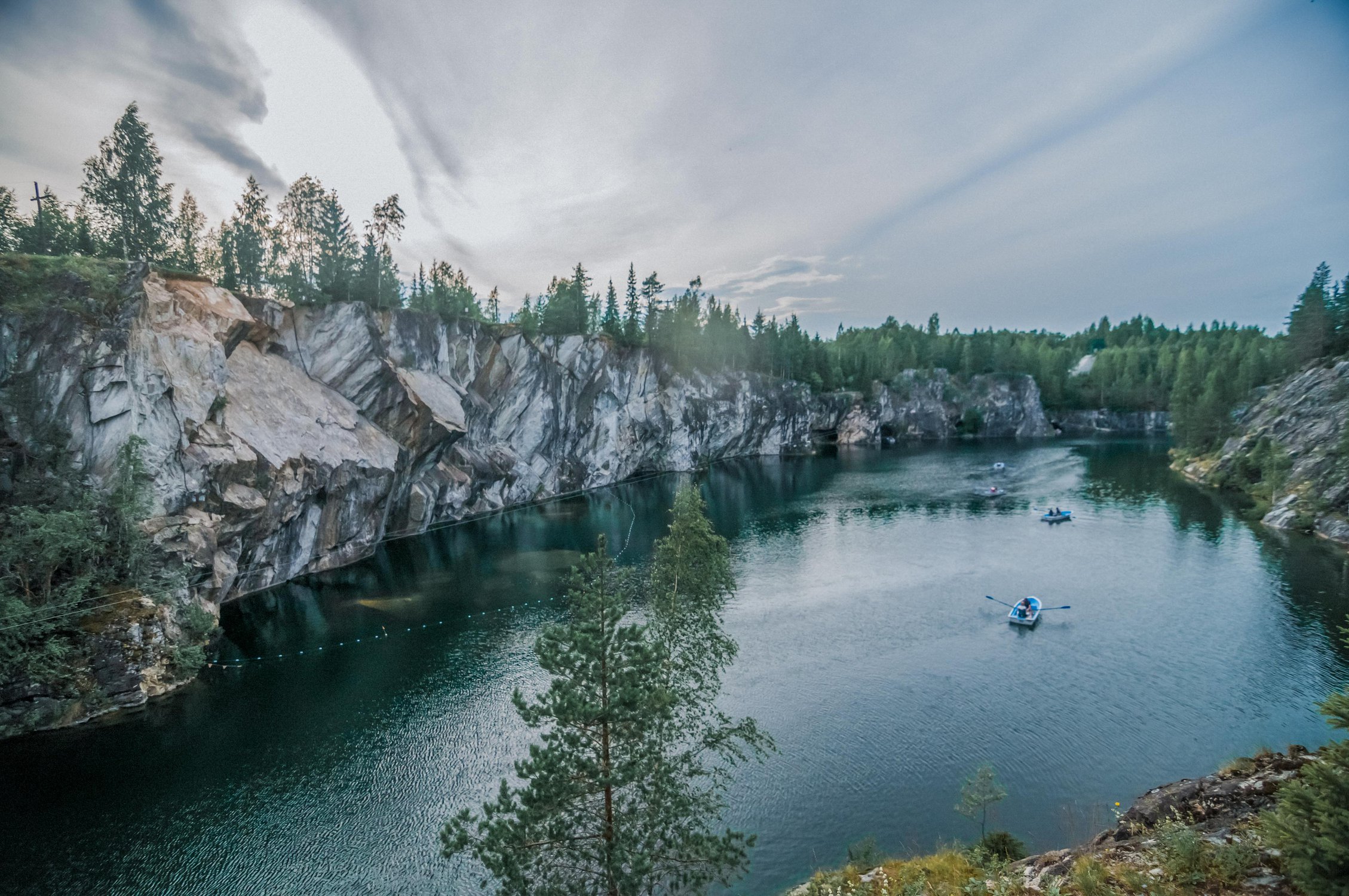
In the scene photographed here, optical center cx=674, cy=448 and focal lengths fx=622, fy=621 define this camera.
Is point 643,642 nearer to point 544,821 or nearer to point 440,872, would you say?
point 544,821

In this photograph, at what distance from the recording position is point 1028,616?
3469cm

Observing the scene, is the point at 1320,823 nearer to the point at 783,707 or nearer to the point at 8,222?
the point at 783,707

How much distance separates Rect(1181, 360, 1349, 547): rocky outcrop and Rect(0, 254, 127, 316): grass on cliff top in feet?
264

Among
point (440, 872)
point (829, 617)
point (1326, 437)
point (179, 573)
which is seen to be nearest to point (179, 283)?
point (179, 573)

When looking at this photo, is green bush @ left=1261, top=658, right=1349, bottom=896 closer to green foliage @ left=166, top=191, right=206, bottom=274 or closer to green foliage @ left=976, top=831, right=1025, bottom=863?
green foliage @ left=976, top=831, right=1025, bottom=863

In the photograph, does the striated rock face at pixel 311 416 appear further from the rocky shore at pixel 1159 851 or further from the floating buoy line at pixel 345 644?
the rocky shore at pixel 1159 851

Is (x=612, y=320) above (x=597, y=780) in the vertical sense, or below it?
above

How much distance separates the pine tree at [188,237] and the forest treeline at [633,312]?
20 cm

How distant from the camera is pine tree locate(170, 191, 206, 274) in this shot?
49.9 meters

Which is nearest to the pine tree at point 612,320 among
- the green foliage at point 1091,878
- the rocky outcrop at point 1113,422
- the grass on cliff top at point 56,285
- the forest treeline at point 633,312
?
the forest treeline at point 633,312

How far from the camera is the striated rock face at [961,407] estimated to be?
5305 inches

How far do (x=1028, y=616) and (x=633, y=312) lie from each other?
73.5m

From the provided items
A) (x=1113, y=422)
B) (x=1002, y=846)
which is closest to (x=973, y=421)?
(x=1113, y=422)

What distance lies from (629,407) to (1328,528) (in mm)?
70801
